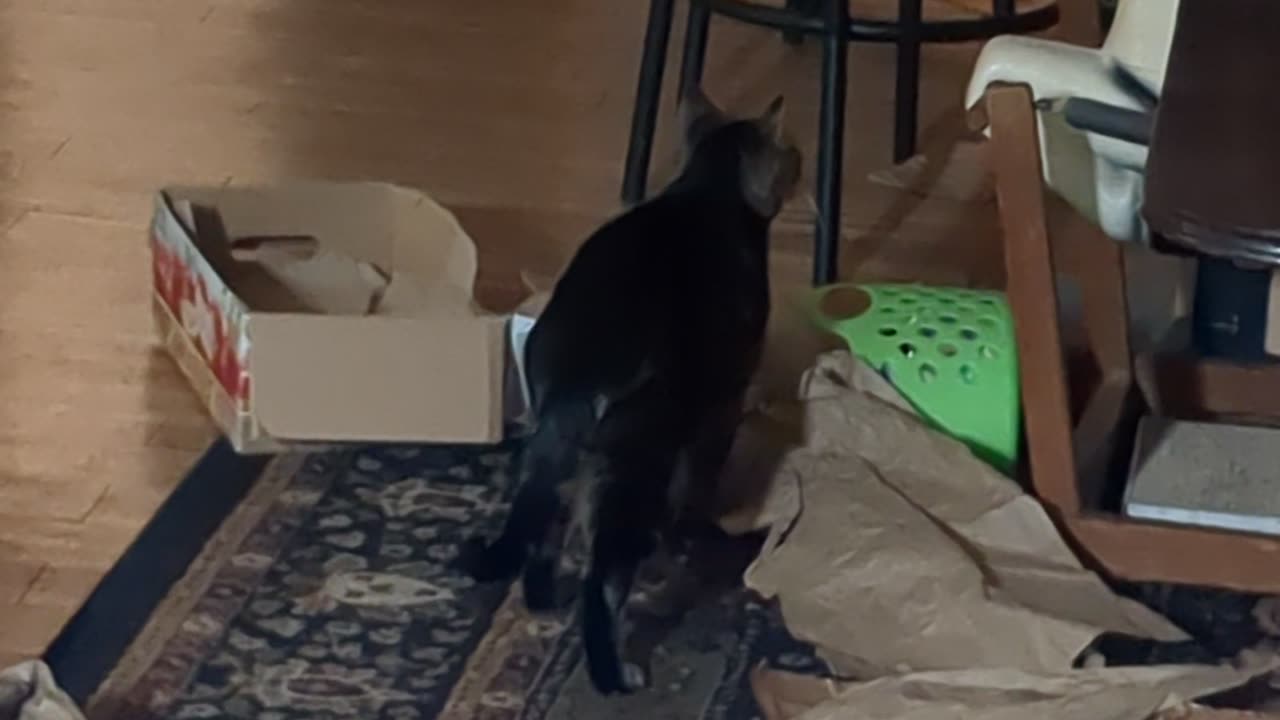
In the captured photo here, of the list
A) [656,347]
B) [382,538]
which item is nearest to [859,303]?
[656,347]

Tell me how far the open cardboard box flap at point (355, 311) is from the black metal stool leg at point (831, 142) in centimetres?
43

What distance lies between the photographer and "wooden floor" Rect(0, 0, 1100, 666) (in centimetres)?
212

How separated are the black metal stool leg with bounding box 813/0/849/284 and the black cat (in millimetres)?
482

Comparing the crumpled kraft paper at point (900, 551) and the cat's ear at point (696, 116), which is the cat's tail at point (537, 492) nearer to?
the crumpled kraft paper at point (900, 551)

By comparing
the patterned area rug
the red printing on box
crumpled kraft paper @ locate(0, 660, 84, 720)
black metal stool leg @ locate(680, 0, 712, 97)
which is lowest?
the patterned area rug

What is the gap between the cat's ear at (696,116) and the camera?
2025 millimetres

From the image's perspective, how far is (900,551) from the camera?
1785 mm

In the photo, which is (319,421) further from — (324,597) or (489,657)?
(489,657)

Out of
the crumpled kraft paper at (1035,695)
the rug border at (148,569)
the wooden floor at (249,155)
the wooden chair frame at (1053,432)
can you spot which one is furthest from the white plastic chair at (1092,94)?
the rug border at (148,569)

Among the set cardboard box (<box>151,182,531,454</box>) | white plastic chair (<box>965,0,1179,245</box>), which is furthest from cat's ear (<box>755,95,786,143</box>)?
cardboard box (<box>151,182,531,454</box>)

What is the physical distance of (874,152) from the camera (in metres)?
3.00

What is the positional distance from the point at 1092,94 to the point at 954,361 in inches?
10.8

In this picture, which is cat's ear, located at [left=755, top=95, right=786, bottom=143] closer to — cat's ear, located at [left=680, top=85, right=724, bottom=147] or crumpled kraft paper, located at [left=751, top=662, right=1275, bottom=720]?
cat's ear, located at [left=680, top=85, right=724, bottom=147]

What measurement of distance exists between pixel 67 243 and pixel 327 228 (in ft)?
1.40
